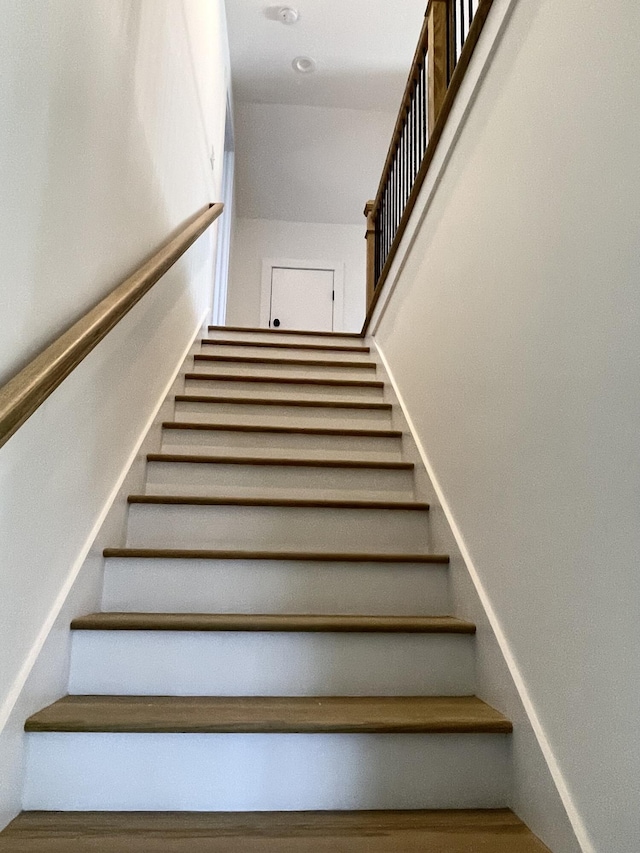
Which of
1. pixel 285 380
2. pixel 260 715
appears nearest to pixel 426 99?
pixel 285 380

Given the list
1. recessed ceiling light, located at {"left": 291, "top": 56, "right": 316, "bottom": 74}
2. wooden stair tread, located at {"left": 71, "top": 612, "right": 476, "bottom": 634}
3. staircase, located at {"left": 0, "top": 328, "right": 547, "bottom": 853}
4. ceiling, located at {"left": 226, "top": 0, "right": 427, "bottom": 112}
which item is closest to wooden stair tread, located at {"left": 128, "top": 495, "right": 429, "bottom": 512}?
staircase, located at {"left": 0, "top": 328, "right": 547, "bottom": 853}

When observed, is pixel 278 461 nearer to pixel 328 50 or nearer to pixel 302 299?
pixel 328 50

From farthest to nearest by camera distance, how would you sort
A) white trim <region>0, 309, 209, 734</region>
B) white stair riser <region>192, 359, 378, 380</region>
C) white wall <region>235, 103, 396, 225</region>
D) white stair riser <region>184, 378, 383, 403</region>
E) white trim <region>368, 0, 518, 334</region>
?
white wall <region>235, 103, 396, 225</region>, white stair riser <region>192, 359, 378, 380</region>, white stair riser <region>184, 378, 383, 403</region>, white trim <region>368, 0, 518, 334</region>, white trim <region>0, 309, 209, 734</region>

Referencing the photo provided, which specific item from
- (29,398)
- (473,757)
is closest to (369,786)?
(473,757)

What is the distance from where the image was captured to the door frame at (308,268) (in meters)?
6.49

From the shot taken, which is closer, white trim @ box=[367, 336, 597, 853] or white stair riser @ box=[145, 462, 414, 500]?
white trim @ box=[367, 336, 597, 853]

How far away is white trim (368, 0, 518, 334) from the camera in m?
1.58

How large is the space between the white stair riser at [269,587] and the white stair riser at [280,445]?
2.59 ft

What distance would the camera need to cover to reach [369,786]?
1262mm

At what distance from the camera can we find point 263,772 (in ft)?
4.10

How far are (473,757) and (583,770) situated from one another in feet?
0.97

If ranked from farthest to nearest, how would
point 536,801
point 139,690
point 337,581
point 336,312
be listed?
point 336,312
point 337,581
point 139,690
point 536,801

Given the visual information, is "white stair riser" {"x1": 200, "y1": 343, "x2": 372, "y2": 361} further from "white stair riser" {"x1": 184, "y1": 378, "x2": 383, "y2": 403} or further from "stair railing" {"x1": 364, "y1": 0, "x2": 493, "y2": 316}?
"white stair riser" {"x1": 184, "y1": 378, "x2": 383, "y2": 403}

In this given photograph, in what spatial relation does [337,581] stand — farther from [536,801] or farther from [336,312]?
[336,312]
